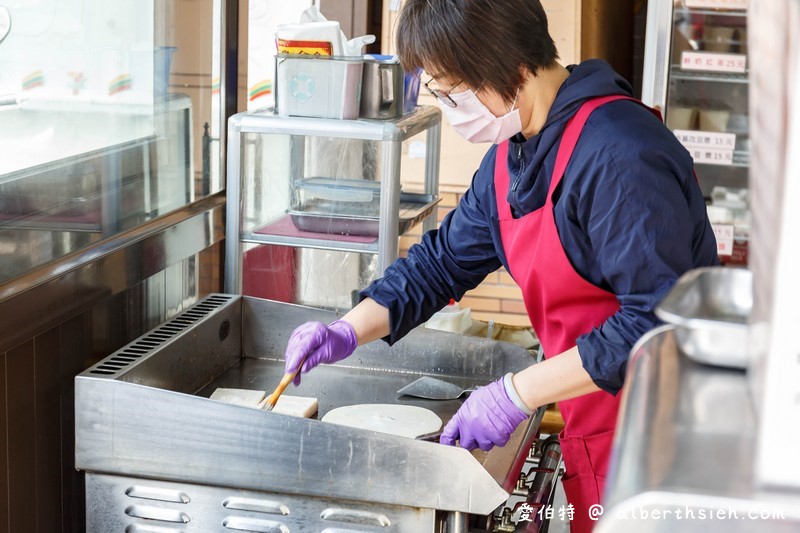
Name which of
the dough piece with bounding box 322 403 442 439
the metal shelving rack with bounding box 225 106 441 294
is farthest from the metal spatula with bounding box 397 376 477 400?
the metal shelving rack with bounding box 225 106 441 294

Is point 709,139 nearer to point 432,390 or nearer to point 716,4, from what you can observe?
point 716,4

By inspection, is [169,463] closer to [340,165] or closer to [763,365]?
[340,165]

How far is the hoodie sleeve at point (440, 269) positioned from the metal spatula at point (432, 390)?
0.46 ft

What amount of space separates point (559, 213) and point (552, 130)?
161 millimetres

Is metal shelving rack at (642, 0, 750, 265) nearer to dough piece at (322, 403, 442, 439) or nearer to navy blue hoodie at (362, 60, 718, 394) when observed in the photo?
navy blue hoodie at (362, 60, 718, 394)

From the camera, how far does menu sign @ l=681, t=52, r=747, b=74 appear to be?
3.97 meters

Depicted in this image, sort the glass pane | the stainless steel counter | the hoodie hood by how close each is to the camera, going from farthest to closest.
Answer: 1. the glass pane
2. the hoodie hood
3. the stainless steel counter

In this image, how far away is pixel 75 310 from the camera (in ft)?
6.18

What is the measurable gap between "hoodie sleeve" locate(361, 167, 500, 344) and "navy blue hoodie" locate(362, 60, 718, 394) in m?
0.19

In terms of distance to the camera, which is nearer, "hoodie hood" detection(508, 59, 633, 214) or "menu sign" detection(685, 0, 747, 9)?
"hoodie hood" detection(508, 59, 633, 214)

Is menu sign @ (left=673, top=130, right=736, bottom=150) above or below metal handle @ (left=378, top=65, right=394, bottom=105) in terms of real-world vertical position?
below

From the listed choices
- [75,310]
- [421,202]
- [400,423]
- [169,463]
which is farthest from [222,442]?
[421,202]

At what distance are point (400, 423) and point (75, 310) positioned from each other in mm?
702

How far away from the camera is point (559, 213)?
1.62 m
